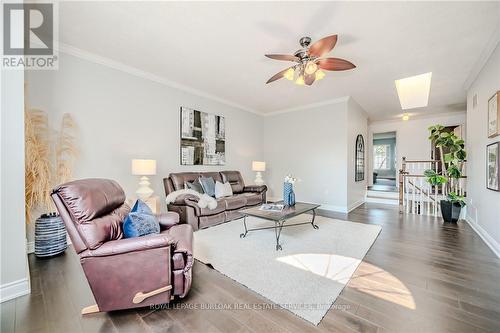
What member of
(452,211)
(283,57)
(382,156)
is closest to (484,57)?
Answer: (452,211)

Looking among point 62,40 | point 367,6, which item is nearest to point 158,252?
point 367,6

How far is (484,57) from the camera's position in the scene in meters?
3.02

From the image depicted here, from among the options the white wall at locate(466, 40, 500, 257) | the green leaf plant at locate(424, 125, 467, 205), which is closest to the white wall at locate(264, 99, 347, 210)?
the green leaf plant at locate(424, 125, 467, 205)

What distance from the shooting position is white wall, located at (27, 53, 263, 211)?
2.91 m

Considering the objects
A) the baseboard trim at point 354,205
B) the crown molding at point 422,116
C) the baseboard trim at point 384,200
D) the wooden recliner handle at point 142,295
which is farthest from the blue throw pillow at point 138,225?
the crown molding at point 422,116

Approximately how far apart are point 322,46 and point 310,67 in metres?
0.38

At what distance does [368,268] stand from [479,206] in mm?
2731

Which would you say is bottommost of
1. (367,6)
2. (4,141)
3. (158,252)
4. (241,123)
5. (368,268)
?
(368,268)

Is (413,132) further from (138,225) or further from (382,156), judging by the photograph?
(138,225)

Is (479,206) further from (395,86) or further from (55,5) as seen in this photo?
→ (55,5)

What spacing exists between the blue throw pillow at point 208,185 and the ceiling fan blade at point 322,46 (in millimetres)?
2905

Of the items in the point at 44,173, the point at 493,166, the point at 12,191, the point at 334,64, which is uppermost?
the point at 334,64

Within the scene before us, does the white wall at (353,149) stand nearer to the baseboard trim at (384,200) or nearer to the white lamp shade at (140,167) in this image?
the baseboard trim at (384,200)

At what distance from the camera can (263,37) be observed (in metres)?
2.62
